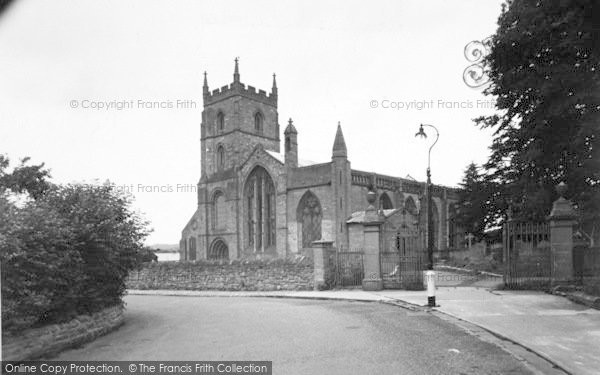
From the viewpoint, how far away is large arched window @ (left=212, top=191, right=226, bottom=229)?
153 ft

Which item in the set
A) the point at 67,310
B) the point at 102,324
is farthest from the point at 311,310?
the point at 67,310

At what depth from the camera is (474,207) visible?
3488 centimetres

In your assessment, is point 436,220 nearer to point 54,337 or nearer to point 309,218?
point 309,218

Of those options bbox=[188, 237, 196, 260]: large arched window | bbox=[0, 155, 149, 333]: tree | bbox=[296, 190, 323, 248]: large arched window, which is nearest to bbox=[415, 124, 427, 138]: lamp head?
bbox=[0, 155, 149, 333]: tree

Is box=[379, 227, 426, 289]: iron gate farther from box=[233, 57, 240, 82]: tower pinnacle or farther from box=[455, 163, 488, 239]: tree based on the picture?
box=[233, 57, 240, 82]: tower pinnacle

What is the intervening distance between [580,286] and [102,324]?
508 inches

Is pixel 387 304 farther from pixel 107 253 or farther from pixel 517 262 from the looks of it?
pixel 107 253

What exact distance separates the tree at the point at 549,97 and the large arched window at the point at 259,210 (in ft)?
82.2

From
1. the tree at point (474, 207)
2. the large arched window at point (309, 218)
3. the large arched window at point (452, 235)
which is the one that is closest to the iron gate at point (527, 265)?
the tree at point (474, 207)

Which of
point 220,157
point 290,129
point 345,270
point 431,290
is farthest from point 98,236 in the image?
point 220,157

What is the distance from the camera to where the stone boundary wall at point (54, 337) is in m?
7.80

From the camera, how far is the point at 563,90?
52.2ft

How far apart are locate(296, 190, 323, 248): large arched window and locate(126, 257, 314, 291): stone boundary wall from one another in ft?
45.9

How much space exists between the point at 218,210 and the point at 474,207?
23.3 metres
